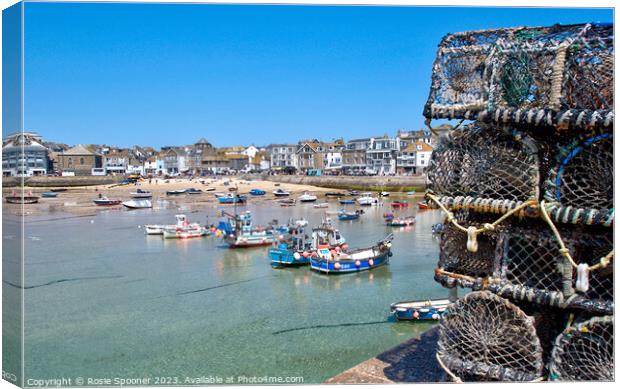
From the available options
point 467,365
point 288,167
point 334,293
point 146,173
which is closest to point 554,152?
point 467,365

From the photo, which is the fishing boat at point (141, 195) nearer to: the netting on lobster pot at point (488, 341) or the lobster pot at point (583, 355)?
the netting on lobster pot at point (488, 341)

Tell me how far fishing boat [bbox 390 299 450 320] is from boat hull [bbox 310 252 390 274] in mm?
3418

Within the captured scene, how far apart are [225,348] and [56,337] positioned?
1.98 m

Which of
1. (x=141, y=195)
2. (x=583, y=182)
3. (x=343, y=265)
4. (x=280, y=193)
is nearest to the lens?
(x=583, y=182)

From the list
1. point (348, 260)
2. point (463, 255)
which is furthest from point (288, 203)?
point (463, 255)

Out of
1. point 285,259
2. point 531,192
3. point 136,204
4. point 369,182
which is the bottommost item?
point 285,259

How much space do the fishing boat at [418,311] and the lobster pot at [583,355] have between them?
393 cm

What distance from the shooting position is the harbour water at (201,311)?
5918mm

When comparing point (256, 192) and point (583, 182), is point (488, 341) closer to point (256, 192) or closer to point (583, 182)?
point (583, 182)

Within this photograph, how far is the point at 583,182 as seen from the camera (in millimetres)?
3072

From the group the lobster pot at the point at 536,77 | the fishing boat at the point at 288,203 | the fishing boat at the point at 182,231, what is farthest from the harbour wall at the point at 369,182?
the lobster pot at the point at 536,77

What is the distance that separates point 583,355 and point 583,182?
0.85 meters

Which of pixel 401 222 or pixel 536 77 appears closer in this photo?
pixel 536 77

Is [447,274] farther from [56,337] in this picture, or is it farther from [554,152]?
[56,337]
